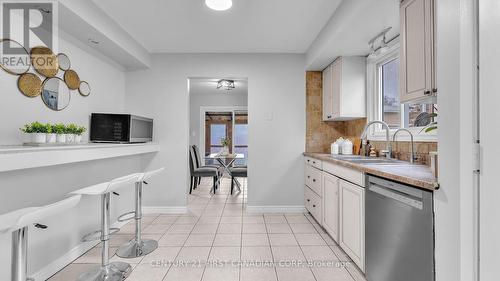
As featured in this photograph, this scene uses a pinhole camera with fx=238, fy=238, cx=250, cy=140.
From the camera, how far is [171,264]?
82.7 inches

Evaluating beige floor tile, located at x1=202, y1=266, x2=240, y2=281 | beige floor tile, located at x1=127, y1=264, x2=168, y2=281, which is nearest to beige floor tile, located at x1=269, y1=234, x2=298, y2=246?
beige floor tile, located at x1=202, y1=266, x2=240, y2=281

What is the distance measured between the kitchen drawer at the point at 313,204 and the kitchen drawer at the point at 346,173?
0.49 meters

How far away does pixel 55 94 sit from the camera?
2141mm

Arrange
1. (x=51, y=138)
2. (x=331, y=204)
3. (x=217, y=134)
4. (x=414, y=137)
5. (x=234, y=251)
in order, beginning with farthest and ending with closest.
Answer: (x=217, y=134), (x=331, y=204), (x=234, y=251), (x=414, y=137), (x=51, y=138)

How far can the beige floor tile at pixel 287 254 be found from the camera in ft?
7.16

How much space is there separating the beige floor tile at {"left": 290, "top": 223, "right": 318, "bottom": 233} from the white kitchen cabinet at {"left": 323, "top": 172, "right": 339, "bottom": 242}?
0.25m

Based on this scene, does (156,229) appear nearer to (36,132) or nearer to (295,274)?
(36,132)

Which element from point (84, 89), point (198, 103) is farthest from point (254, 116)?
point (198, 103)

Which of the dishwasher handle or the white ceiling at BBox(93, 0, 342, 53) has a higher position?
the white ceiling at BBox(93, 0, 342, 53)

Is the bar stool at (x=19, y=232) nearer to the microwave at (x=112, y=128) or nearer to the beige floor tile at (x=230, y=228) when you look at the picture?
the microwave at (x=112, y=128)

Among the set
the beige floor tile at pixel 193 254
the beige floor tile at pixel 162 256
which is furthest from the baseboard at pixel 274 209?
the beige floor tile at pixel 162 256

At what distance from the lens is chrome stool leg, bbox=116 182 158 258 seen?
2269 millimetres

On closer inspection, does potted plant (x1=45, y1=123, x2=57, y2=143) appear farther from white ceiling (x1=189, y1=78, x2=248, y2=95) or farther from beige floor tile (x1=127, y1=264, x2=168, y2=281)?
white ceiling (x1=189, y1=78, x2=248, y2=95)

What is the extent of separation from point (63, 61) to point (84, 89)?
37cm
